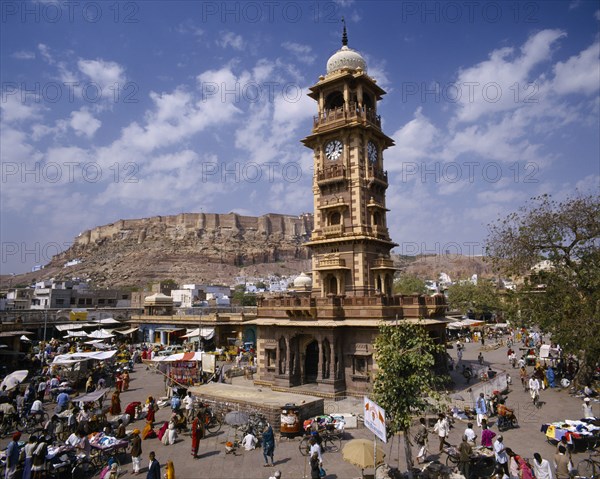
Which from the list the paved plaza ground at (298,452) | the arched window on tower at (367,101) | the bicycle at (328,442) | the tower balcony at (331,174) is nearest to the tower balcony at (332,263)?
the tower balcony at (331,174)

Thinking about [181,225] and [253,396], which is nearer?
[253,396]

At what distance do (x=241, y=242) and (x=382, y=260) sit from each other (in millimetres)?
160983

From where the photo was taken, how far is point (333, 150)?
29828mm

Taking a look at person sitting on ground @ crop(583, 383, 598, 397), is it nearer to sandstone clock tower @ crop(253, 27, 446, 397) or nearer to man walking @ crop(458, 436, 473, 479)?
sandstone clock tower @ crop(253, 27, 446, 397)

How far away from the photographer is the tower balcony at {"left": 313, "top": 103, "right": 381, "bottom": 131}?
28875 mm

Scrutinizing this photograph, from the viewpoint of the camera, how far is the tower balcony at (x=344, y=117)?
94.7 ft

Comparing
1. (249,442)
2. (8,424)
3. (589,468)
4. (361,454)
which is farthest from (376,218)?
(8,424)

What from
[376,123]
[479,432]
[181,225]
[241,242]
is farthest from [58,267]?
[479,432]

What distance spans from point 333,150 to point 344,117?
2447mm

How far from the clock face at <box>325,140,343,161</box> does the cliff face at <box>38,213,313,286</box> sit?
12575 cm

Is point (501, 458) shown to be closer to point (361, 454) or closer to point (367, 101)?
point (361, 454)

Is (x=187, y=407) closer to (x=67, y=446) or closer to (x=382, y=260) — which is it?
(x=67, y=446)

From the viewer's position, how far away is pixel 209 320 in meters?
44.5

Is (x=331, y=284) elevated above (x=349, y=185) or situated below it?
below
